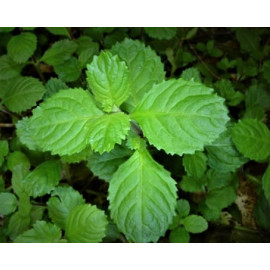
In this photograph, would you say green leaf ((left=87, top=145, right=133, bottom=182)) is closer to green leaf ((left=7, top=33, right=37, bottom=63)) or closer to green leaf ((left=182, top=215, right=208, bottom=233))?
green leaf ((left=182, top=215, right=208, bottom=233))

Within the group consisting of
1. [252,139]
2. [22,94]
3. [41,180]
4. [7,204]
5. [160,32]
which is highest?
[160,32]

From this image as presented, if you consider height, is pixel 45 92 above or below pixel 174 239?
above

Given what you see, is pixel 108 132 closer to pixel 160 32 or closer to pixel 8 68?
pixel 160 32

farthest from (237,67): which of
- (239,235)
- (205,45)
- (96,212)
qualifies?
(96,212)

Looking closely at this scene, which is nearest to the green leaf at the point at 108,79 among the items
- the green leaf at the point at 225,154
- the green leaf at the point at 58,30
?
the green leaf at the point at 225,154

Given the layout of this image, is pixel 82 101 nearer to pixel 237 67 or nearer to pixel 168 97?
pixel 168 97

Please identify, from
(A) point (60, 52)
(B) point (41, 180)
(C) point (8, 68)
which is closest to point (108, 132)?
(B) point (41, 180)

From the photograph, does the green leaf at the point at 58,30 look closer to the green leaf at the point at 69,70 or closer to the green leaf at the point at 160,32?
the green leaf at the point at 69,70

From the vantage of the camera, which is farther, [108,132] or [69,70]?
[69,70]
